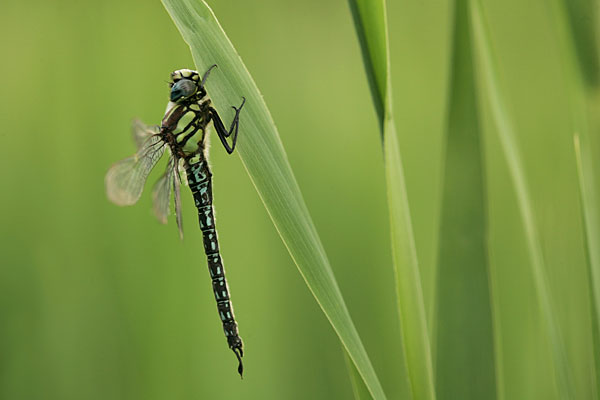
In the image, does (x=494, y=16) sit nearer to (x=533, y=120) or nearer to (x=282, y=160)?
(x=533, y=120)

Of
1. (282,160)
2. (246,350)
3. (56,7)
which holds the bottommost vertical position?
(246,350)

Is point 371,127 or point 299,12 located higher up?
point 299,12

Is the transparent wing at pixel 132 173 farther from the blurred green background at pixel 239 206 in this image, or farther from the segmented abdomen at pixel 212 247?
the blurred green background at pixel 239 206

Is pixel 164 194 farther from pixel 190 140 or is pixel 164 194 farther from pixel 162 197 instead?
pixel 190 140

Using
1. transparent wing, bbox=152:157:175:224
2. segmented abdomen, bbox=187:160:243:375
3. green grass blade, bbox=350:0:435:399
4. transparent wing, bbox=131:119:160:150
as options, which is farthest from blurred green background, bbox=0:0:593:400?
green grass blade, bbox=350:0:435:399

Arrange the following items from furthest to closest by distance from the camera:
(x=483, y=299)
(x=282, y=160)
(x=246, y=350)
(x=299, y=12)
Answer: (x=299, y=12) → (x=246, y=350) → (x=483, y=299) → (x=282, y=160)

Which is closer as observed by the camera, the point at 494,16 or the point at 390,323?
the point at 390,323

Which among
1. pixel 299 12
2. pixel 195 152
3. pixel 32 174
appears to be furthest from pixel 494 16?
pixel 32 174
